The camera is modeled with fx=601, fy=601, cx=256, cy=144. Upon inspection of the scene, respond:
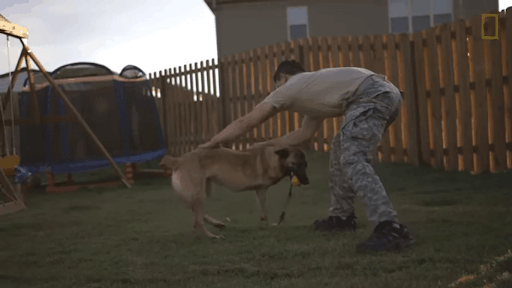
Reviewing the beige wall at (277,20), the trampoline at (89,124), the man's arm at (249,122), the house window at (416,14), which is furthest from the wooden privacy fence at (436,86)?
the house window at (416,14)

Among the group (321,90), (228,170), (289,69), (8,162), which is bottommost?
(8,162)

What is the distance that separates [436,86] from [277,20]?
1241 centimetres

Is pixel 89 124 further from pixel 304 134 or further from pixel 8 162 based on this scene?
pixel 304 134

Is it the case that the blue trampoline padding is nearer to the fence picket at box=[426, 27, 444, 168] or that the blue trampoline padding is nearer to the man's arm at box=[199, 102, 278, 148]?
the fence picket at box=[426, 27, 444, 168]

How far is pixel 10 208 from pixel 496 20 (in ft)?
21.5

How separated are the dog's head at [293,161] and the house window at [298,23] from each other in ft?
53.7

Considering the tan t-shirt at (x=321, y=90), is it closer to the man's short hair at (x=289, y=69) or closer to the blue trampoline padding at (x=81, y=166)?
the man's short hair at (x=289, y=69)

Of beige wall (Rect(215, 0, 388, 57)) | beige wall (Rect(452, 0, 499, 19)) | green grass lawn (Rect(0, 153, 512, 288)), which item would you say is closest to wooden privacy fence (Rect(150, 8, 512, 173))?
green grass lawn (Rect(0, 153, 512, 288))

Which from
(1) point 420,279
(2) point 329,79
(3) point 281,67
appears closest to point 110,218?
(3) point 281,67

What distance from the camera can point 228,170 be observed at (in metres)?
4.72

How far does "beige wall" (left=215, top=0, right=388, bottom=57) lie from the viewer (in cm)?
2045

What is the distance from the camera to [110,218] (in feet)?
21.1

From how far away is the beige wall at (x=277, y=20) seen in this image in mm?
20453

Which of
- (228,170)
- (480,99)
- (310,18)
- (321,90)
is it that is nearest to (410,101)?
(480,99)
